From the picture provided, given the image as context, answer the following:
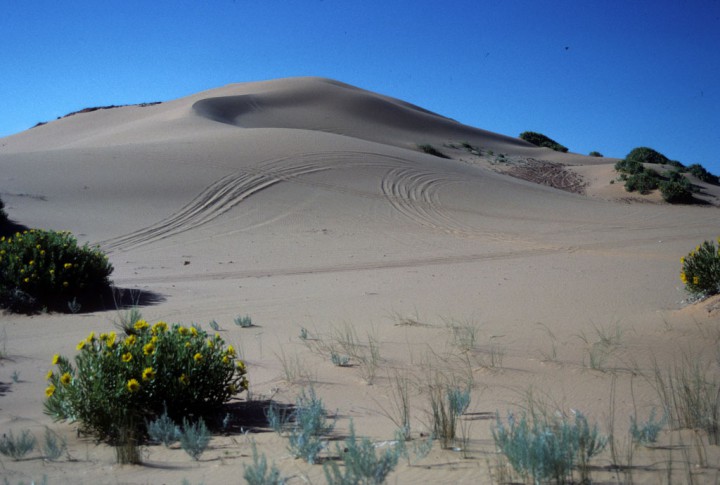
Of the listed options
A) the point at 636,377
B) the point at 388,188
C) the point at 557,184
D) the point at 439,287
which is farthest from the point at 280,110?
the point at 636,377

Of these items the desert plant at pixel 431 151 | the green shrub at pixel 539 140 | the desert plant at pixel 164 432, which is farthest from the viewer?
the green shrub at pixel 539 140

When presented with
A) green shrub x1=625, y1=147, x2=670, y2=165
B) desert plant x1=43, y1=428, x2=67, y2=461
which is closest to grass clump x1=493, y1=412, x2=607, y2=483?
→ desert plant x1=43, y1=428, x2=67, y2=461

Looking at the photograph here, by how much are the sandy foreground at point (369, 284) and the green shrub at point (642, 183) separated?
1.29 meters

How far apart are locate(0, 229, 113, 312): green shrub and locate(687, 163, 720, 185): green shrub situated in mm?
45387

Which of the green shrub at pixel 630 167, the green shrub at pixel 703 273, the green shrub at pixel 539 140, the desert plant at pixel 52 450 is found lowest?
the desert plant at pixel 52 450

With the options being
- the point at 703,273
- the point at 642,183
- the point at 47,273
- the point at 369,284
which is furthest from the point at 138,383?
the point at 642,183

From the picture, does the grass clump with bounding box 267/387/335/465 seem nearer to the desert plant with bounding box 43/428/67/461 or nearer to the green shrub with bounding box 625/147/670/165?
the desert plant with bounding box 43/428/67/461

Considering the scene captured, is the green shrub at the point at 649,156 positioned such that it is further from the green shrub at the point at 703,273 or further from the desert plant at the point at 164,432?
the desert plant at the point at 164,432

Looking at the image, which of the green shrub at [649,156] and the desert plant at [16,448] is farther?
the green shrub at [649,156]

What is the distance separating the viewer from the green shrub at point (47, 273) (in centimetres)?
995

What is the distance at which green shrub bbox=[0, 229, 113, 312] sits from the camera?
9.95m

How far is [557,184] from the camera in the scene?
139ft

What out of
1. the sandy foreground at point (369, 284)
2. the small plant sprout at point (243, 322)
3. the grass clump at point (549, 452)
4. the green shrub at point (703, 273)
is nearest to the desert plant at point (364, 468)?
the sandy foreground at point (369, 284)

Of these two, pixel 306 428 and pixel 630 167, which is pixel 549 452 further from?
pixel 630 167
